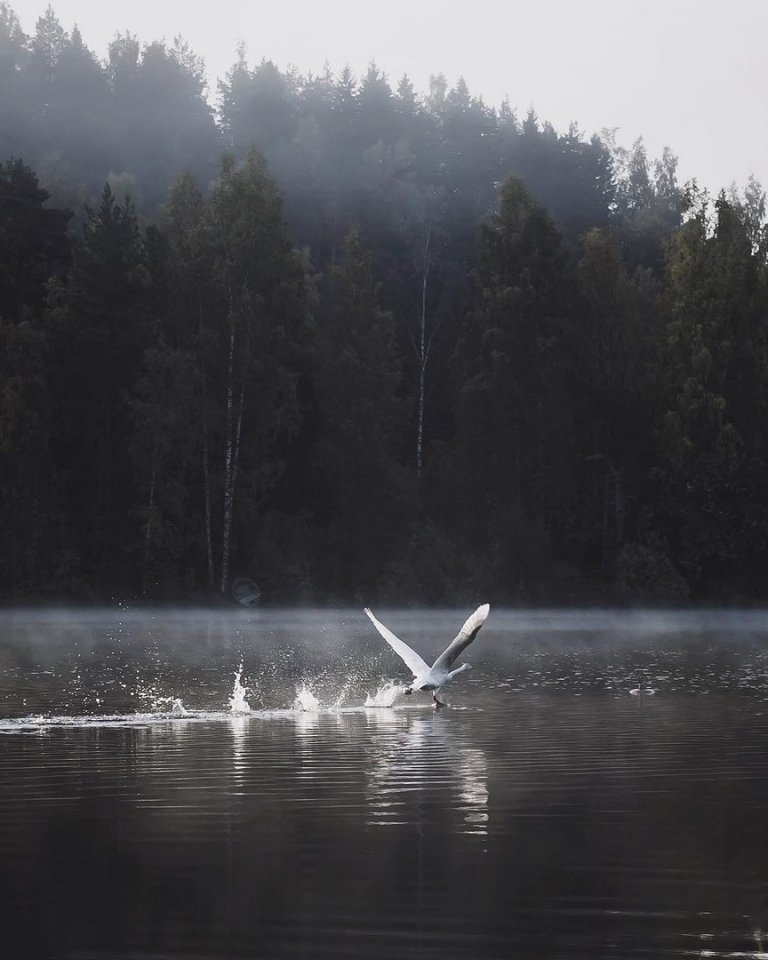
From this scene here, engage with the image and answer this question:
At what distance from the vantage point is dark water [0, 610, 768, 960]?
12.1 m

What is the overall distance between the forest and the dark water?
3870 cm

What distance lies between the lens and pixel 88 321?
76.8 meters

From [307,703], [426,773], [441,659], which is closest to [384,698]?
[307,703]

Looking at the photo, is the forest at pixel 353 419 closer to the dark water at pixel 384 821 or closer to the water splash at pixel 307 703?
the dark water at pixel 384 821

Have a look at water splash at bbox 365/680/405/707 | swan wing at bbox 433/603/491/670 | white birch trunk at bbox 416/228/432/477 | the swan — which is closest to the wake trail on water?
water splash at bbox 365/680/405/707

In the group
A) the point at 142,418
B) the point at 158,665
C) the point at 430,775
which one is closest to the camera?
the point at 430,775

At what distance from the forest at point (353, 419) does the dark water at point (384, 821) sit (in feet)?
127

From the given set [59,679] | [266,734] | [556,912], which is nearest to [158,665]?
[59,679]

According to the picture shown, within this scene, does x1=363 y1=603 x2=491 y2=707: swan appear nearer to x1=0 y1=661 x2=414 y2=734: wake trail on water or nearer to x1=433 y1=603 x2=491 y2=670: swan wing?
x1=433 y1=603 x2=491 y2=670: swan wing

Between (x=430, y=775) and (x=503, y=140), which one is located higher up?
(x=503, y=140)

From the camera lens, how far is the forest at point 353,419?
7450 centimetres

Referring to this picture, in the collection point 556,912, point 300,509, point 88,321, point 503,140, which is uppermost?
point 503,140

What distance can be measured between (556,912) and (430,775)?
772 centimetres

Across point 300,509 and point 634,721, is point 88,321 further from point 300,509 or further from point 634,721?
point 634,721
